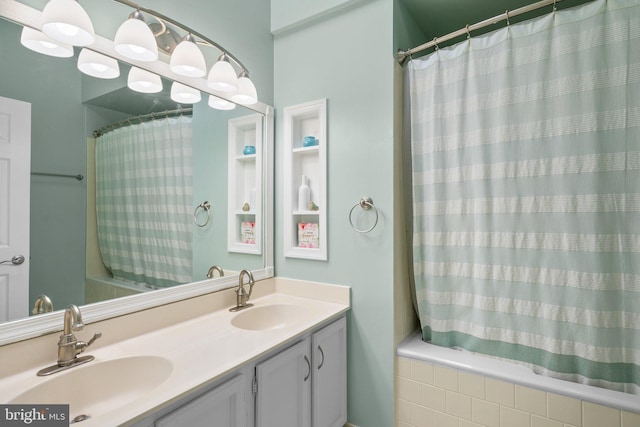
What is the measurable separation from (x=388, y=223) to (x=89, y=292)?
1.39 meters

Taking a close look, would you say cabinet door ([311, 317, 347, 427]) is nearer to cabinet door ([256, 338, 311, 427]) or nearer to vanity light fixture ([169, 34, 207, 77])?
cabinet door ([256, 338, 311, 427])

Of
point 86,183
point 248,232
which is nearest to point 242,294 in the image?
point 248,232

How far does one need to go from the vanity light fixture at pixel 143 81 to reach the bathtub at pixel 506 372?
1815 mm

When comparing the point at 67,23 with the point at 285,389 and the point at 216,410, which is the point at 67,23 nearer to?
the point at 216,410

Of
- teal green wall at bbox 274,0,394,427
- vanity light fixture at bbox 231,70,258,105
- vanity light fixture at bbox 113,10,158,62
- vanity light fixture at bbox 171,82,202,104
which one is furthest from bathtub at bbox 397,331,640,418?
vanity light fixture at bbox 113,10,158,62

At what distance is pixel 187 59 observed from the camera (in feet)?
4.43

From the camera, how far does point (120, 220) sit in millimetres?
1288

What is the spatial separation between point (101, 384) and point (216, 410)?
423 millimetres

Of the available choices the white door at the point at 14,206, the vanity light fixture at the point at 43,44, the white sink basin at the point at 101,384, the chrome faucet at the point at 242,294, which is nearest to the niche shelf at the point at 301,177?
the chrome faucet at the point at 242,294

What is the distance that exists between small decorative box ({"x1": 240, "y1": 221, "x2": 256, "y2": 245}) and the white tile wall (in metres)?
1.11

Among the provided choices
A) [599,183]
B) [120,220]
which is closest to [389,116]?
[599,183]

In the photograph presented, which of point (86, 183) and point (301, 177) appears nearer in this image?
point (86, 183)

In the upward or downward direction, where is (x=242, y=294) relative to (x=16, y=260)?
downward
